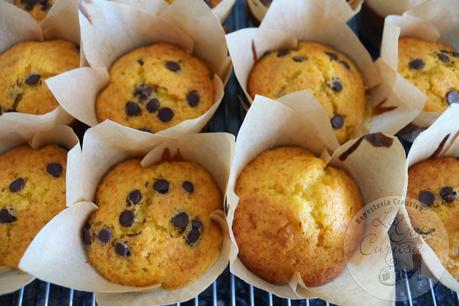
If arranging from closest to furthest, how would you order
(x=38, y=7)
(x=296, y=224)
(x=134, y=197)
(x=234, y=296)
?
1. (x=296, y=224)
2. (x=134, y=197)
3. (x=234, y=296)
4. (x=38, y=7)

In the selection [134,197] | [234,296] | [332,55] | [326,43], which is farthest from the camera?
[326,43]

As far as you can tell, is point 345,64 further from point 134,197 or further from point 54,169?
point 54,169

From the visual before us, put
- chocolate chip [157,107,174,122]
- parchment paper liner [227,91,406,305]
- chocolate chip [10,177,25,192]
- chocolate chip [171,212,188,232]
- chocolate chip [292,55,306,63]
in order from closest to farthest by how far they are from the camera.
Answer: parchment paper liner [227,91,406,305], chocolate chip [171,212,188,232], chocolate chip [10,177,25,192], chocolate chip [157,107,174,122], chocolate chip [292,55,306,63]

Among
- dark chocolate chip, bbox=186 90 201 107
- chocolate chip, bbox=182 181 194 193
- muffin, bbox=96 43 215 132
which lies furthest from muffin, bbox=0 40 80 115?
chocolate chip, bbox=182 181 194 193

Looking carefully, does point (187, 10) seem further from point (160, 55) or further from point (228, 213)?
point (228, 213)

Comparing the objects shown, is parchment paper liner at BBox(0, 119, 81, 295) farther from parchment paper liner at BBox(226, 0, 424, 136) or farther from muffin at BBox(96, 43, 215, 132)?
parchment paper liner at BBox(226, 0, 424, 136)

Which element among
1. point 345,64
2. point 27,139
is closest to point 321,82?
point 345,64
